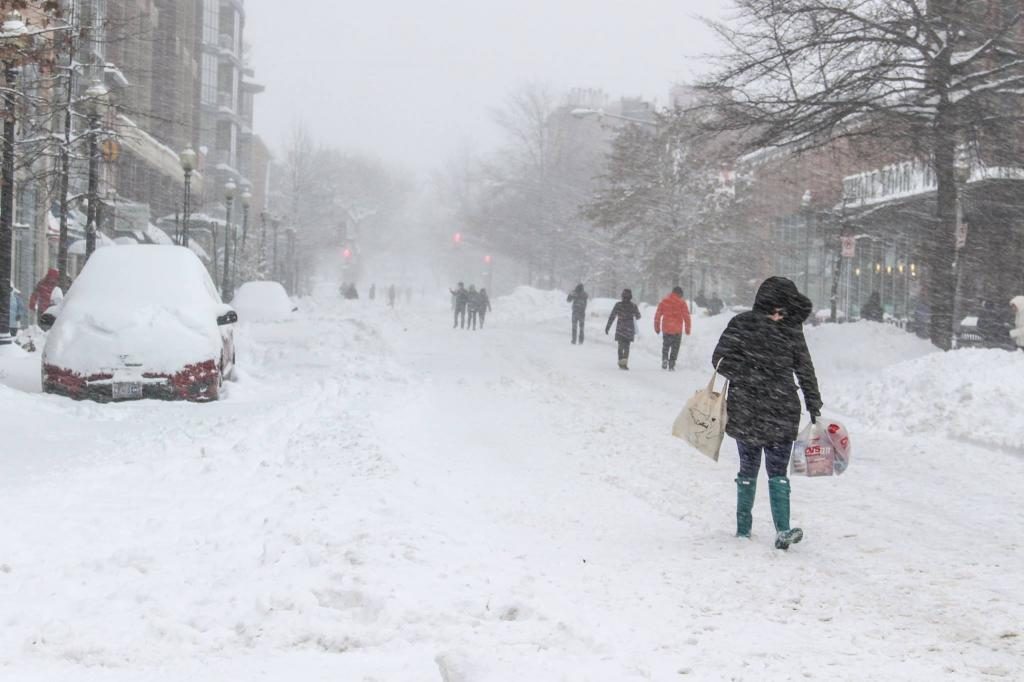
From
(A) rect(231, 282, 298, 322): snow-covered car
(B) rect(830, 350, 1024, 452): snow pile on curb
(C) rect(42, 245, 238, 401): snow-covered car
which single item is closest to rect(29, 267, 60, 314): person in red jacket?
(C) rect(42, 245, 238, 401): snow-covered car

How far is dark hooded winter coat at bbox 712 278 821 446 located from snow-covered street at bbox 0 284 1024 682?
2.58 ft

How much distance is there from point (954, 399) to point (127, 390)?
972 centimetres

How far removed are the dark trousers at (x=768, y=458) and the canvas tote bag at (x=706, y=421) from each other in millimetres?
201

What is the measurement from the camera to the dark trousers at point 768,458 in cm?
701

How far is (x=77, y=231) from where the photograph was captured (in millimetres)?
37000

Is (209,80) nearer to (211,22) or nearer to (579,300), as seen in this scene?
(211,22)

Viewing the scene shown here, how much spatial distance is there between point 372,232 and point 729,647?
132 metres

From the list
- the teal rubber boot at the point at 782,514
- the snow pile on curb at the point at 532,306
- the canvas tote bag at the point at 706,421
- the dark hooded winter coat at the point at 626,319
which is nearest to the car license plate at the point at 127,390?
the canvas tote bag at the point at 706,421

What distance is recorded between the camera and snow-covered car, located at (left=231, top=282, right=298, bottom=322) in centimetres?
3406

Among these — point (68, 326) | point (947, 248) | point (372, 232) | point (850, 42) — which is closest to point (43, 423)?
point (68, 326)

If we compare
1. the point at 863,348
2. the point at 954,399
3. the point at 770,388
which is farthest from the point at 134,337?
the point at 863,348

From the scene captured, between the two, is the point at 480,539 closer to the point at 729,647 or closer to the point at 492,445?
the point at 729,647

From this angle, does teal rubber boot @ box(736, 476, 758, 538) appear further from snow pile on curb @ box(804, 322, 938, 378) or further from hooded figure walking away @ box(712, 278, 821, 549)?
snow pile on curb @ box(804, 322, 938, 378)

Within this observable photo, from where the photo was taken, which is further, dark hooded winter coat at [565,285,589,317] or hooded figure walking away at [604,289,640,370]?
dark hooded winter coat at [565,285,589,317]
